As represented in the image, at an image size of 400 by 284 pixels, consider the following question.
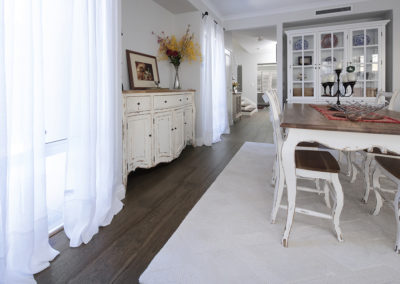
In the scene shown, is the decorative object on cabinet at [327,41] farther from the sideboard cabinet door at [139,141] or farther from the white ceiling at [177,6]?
the sideboard cabinet door at [139,141]

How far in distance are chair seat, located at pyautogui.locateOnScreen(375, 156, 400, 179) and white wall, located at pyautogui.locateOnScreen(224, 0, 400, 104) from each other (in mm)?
3499

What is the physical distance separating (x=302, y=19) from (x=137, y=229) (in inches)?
195

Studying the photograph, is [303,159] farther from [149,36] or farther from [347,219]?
[149,36]

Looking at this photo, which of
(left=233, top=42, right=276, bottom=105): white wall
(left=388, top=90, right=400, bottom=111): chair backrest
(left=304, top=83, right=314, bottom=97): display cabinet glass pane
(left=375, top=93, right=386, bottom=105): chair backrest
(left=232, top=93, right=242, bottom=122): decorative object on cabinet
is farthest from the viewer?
(left=233, top=42, right=276, bottom=105): white wall

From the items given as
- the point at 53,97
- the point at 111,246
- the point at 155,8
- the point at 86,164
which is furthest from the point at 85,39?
the point at 155,8

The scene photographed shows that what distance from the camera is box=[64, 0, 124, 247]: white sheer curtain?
167cm

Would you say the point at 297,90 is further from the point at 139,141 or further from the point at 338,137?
the point at 338,137

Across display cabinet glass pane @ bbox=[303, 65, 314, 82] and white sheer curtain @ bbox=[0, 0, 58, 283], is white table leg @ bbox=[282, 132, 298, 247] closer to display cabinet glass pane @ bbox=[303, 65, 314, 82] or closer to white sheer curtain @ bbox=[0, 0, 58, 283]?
white sheer curtain @ bbox=[0, 0, 58, 283]

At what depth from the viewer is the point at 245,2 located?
15.4ft

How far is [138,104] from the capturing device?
8.87 feet

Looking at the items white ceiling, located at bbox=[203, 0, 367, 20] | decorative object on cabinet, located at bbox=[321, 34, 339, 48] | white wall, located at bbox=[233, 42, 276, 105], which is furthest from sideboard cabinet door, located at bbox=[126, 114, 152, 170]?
white wall, located at bbox=[233, 42, 276, 105]

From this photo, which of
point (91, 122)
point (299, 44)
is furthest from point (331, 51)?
point (91, 122)

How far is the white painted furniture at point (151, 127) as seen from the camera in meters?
2.59

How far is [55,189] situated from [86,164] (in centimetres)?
43
